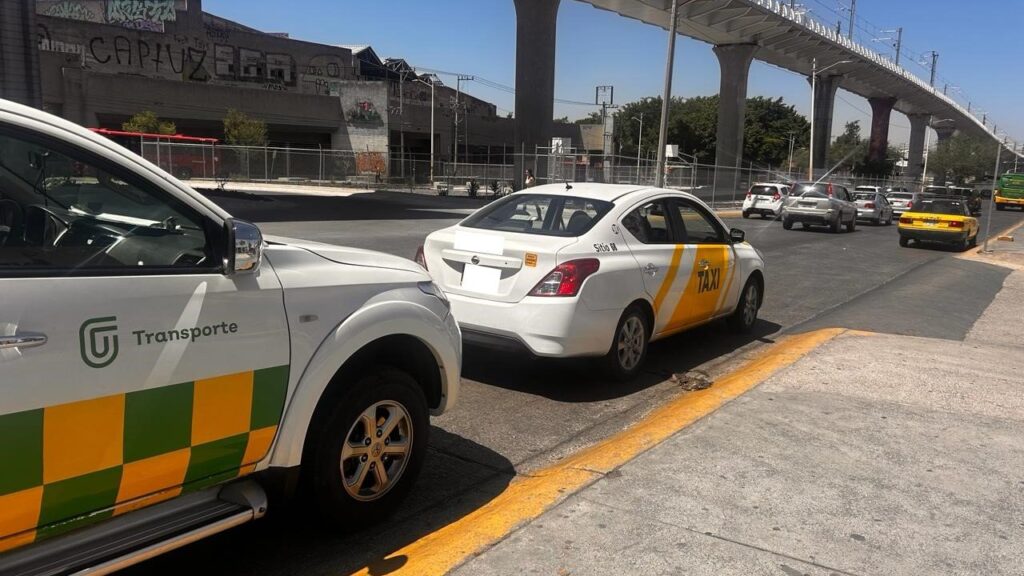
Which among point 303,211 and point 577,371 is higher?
point 303,211

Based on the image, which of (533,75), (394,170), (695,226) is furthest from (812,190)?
(394,170)

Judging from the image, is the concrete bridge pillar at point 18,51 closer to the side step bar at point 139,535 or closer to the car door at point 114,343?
the car door at point 114,343

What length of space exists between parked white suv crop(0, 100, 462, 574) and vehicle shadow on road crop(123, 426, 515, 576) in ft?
0.41

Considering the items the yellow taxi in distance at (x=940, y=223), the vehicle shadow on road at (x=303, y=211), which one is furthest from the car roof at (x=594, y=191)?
the yellow taxi in distance at (x=940, y=223)

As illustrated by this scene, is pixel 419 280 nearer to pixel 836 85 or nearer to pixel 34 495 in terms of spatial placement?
pixel 34 495

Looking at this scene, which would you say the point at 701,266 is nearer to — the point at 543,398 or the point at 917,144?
the point at 543,398

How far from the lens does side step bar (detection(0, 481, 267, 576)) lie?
2307 millimetres

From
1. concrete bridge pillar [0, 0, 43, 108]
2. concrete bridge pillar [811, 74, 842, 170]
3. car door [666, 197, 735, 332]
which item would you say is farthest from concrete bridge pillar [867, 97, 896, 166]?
car door [666, 197, 735, 332]

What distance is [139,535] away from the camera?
8.36 feet

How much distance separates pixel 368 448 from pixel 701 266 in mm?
4334

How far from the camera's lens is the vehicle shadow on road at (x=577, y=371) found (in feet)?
19.3

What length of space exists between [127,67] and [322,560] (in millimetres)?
58112

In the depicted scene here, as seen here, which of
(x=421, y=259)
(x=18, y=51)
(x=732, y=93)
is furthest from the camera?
(x=732, y=93)

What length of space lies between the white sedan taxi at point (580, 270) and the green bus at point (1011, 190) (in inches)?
2162
